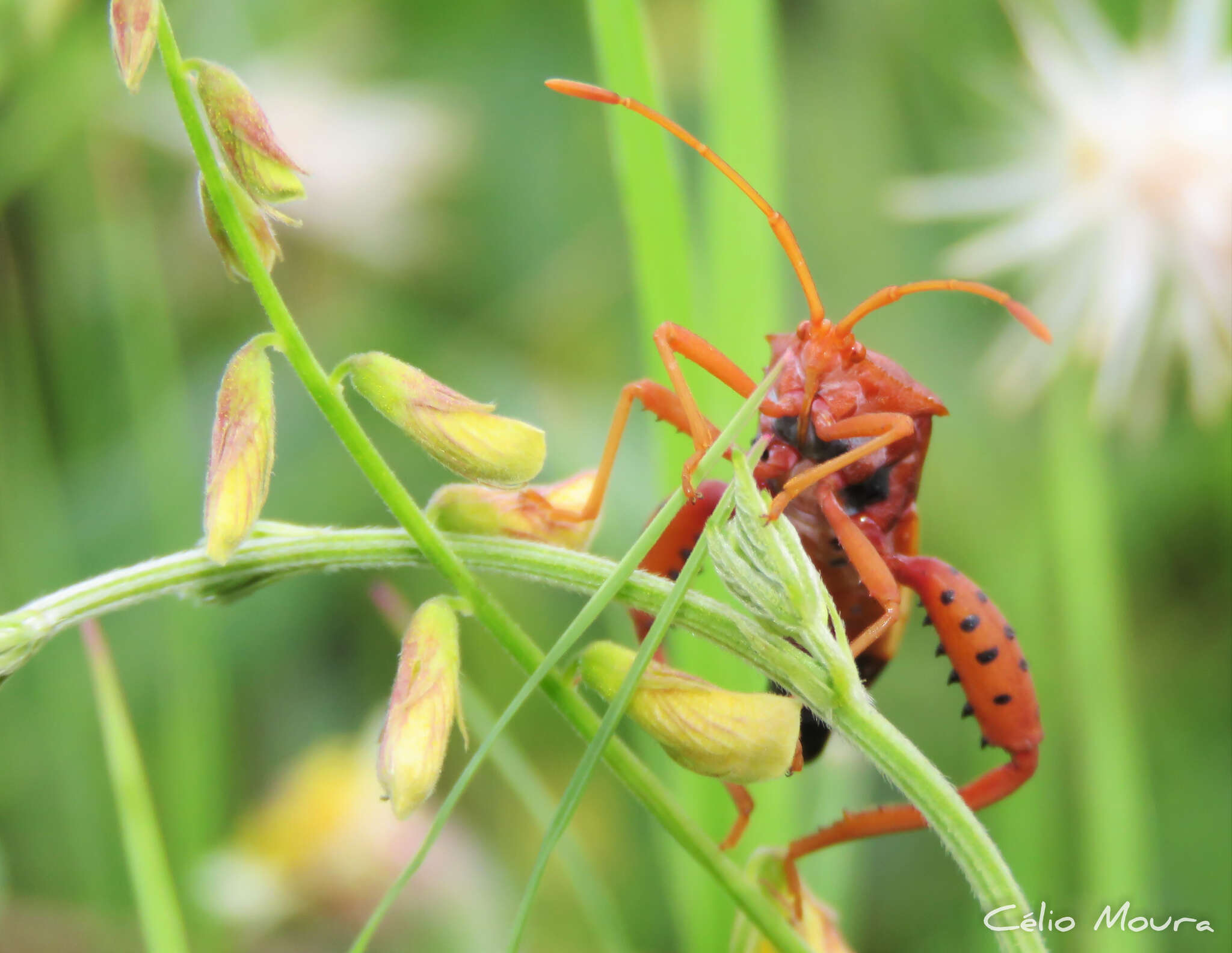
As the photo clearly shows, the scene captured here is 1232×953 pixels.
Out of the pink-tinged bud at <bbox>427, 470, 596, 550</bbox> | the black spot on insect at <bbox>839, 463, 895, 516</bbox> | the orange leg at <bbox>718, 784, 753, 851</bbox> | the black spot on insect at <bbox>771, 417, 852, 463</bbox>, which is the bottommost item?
the orange leg at <bbox>718, 784, 753, 851</bbox>

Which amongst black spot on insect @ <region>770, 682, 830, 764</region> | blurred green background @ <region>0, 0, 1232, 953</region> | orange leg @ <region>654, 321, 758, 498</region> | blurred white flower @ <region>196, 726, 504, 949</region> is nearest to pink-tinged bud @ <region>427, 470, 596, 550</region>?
orange leg @ <region>654, 321, 758, 498</region>

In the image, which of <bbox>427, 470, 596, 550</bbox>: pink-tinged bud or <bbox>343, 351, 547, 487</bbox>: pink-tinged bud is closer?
<bbox>343, 351, 547, 487</bbox>: pink-tinged bud

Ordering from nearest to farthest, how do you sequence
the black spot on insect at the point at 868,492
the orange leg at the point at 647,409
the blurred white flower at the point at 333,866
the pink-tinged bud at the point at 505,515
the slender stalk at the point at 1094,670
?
the pink-tinged bud at the point at 505,515 < the orange leg at the point at 647,409 < the black spot on insect at the point at 868,492 < the slender stalk at the point at 1094,670 < the blurred white flower at the point at 333,866

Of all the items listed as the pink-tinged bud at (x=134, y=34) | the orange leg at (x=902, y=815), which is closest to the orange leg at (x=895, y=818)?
the orange leg at (x=902, y=815)

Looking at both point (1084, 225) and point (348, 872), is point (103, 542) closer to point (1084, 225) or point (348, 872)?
point (348, 872)

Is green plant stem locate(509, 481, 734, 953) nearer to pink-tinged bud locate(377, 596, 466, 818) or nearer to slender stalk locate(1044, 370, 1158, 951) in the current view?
pink-tinged bud locate(377, 596, 466, 818)

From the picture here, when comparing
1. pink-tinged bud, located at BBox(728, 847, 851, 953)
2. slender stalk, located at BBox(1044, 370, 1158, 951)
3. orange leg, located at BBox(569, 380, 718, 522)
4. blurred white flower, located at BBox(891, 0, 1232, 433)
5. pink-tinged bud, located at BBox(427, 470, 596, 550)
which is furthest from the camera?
blurred white flower, located at BBox(891, 0, 1232, 433)

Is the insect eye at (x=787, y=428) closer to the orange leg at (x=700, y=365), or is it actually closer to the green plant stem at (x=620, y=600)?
the orange leg at (x=700, y=365)
